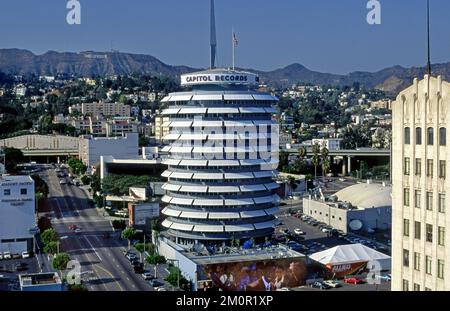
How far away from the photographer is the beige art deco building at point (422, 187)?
7582 millimetres

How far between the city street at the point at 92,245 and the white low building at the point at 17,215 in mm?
1453

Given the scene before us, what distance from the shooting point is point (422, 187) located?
312 inches

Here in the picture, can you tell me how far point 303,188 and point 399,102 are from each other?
33273mm

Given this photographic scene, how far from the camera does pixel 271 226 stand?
24.5 meters

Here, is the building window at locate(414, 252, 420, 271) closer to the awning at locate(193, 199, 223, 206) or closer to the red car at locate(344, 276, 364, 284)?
the red car at locate(344, 276, 364, 284)

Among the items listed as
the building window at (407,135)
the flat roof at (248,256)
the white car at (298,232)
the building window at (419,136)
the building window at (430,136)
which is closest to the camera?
the building window at (430,136)

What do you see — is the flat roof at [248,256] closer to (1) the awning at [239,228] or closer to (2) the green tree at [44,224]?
(1) the awning at [239,228]

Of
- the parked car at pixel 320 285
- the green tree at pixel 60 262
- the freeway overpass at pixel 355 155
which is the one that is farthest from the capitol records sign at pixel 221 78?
the freeway overpass at pixel 355 155

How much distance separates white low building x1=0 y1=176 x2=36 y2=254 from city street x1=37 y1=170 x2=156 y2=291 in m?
Result: 1.45

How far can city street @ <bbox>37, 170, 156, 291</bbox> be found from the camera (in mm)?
19883

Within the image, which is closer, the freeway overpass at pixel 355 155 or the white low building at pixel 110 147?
the white low building at pixel 110 147

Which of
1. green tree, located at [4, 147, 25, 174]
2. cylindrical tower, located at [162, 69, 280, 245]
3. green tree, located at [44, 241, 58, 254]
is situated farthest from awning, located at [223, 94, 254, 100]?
green tree, located at [4, 147, 25, 174]
